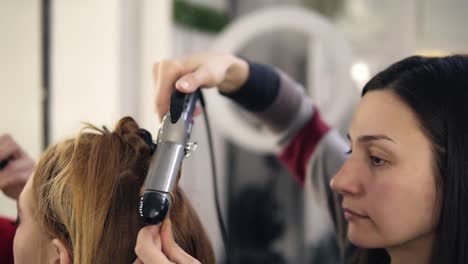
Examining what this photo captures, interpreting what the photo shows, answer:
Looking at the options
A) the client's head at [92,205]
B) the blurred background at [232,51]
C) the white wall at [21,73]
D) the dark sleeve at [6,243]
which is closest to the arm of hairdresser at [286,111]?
the client's head at [92,205]

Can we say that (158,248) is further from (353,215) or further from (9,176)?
(9,176)

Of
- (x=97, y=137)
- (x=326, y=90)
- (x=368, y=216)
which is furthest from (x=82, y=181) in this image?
(x=326, y=90)

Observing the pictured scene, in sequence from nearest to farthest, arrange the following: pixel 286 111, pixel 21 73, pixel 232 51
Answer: pixel 286 111 → pixel 21 73 → pixel 232 51

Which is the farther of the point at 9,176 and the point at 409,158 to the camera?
the point at 9,176

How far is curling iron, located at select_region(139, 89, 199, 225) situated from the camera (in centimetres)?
57

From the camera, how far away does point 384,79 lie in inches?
28.0

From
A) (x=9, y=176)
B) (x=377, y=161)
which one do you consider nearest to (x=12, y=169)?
(x=9, y=176)

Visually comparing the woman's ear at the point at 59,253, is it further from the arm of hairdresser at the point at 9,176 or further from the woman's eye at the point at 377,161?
the woman's eye at the point at 377,161

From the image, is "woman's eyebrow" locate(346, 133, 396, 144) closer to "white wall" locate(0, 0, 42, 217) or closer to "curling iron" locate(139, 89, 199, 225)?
"curling iron" locate(139, 89, 199, 225)

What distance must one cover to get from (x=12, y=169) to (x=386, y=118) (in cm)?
60

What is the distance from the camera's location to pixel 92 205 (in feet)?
2.16

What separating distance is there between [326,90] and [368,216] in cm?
118

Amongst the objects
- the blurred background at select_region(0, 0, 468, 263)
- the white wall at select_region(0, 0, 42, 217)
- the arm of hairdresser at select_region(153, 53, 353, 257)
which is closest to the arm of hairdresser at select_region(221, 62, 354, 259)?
the arm of hairdresser at select_region(153, 53, 353, 257)

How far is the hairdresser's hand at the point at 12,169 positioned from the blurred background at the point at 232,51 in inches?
22.1
